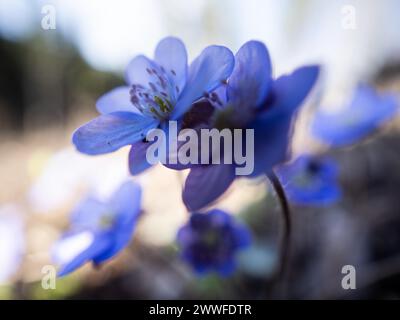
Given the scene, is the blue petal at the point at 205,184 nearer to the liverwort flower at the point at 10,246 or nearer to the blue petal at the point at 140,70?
the blue petal at the point at 140,70

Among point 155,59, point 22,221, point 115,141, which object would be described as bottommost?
point 115,141

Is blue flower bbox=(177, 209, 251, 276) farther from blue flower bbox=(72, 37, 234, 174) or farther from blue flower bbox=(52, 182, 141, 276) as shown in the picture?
blue flower bbox=(72, 37, 234, 174)

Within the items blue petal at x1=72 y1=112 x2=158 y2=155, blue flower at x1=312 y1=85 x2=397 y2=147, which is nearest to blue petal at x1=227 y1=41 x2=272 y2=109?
blue petal at x1=72 y1=112 x2=158 y2=155

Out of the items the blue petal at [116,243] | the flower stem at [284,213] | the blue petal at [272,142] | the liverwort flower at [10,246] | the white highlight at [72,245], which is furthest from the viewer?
the liverwort flower at [10,246]

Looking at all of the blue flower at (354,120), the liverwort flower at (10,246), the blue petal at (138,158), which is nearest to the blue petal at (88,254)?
the blue petal at (138,158)
